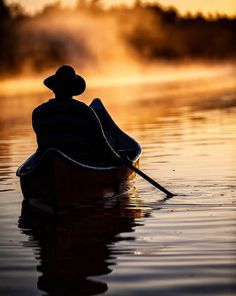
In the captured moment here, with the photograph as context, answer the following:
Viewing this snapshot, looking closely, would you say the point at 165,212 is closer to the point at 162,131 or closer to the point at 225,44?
the point at 162,131

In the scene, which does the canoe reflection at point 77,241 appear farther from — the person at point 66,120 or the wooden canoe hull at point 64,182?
the person at point 66,120

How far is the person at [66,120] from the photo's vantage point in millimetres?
11969

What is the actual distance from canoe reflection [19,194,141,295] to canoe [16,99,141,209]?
5.9 inches

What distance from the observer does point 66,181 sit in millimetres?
11516

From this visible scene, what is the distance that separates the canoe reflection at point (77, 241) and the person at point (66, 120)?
799 mm

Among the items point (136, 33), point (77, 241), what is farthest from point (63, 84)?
point (136, 33)

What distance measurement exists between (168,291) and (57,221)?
12.4 ft

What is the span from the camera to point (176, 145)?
19.9 metres

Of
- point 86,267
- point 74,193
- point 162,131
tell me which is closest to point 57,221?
point 74,193

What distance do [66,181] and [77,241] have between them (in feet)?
4.84

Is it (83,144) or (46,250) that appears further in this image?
(83,144)

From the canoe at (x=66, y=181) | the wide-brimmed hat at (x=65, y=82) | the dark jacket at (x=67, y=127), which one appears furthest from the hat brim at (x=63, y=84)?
the canoe at (x=66, y=181)

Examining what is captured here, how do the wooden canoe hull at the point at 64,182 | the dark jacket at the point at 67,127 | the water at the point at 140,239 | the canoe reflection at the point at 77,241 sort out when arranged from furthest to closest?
1. the dark jacket at the point at 67,127
2. the wooden canoe hull at the point at 64,182
3. the canoe reflection at the point at 77,241
4. the water at the point at 140,239

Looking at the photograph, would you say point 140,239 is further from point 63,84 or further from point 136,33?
point 136,33
